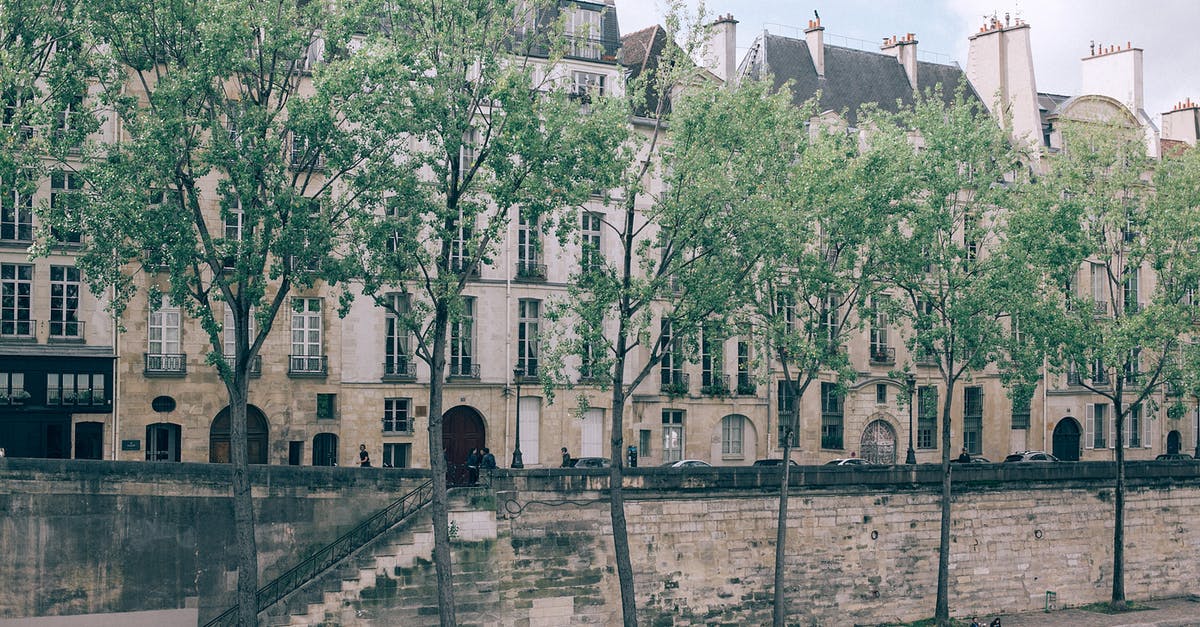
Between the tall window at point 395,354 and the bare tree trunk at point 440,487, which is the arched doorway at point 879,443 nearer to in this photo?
the tall window at point 395,354

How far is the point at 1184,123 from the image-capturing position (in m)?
61.8

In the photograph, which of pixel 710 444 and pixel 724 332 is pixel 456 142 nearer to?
pixel 724 332

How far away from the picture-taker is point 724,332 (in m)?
33.4

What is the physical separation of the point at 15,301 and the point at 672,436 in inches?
752

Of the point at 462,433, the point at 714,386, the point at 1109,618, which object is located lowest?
the point at 1109,618

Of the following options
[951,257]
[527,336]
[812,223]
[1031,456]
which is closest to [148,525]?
[527,336]

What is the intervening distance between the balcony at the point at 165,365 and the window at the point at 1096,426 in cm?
3290

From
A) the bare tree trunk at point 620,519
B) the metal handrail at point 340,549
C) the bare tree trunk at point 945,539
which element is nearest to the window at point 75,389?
the metal handrail at point 340,549

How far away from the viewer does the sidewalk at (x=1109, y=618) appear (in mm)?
39469

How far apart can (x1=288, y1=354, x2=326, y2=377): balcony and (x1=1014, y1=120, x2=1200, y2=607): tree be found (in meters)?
18.4

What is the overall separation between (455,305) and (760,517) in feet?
37.8

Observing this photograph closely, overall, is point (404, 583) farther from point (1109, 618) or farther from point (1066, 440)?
point (1066, 440)

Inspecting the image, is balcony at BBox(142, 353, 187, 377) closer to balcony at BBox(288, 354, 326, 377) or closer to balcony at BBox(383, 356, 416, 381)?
balcony at BBox(288, 354, 326, 377)

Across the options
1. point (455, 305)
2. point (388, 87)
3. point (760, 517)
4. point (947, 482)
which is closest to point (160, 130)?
point (388, 87)
